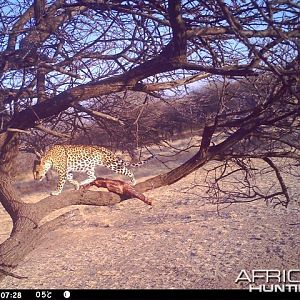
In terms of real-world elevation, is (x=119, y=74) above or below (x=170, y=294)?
above

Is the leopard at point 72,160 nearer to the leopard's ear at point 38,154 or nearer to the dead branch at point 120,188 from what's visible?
the leopard's ear at point 38,154

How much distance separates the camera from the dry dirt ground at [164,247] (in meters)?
8.23

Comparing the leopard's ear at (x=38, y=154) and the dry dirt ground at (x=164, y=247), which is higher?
the leopard's ear at (x=38, y=154)

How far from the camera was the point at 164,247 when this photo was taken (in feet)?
33.4

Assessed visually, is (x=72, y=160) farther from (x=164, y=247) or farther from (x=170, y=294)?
(x=164, y=247)

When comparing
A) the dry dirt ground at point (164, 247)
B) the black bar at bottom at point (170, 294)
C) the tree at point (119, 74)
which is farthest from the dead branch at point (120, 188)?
the dry dirt ground at point (164, 247)

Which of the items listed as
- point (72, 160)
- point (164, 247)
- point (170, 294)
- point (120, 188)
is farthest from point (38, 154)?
point (164, 247)

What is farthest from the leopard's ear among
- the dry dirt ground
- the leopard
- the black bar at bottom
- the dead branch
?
the dry dirt ground

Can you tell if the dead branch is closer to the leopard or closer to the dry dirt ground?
the leopard

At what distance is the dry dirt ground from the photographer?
27.0ft

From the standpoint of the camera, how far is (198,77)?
14.7ft

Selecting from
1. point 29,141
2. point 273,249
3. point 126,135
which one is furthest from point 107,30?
point 273,249

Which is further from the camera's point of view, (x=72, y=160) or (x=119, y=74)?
(x=72, y=160)

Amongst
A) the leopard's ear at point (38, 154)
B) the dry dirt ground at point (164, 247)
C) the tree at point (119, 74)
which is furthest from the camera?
the dry dirt ground at point (164, 247)
